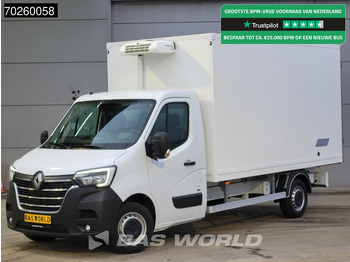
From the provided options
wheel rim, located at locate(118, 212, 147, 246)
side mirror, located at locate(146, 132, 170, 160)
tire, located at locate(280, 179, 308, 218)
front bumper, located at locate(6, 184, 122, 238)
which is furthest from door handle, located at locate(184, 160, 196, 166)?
tire, located at locate(280, 179, 308, 218)

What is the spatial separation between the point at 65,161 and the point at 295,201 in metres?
4.96

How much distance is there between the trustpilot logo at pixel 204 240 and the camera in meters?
9.10

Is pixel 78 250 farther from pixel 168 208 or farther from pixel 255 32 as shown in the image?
pixel 255 32

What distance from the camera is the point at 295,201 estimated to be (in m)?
11.7

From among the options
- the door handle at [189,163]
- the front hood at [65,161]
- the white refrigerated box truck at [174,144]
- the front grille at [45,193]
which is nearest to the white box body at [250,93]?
the white refrigerated box truck at [174,144]

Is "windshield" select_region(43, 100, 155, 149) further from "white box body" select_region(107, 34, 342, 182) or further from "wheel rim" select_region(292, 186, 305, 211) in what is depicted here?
"wheel rim" select_region(292, 186, 305, 211)

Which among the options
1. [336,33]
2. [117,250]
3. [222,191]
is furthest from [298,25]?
[117,250]

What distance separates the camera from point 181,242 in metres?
9.42

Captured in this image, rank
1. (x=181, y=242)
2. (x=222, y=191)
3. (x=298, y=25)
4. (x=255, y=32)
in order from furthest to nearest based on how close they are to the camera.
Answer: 1. (x=298, y=25)
2. (x=255, y=32)
3. (x=222, y=191)
4. (x=181, y=242)

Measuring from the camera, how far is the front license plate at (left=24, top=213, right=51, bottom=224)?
326 inches

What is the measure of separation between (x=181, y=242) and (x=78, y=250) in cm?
154

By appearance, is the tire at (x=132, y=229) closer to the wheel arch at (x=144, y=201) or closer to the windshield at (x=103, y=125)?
the wheel arch at (x=144, y=201)

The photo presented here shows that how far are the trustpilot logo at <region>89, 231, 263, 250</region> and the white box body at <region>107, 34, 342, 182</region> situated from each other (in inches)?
36.6

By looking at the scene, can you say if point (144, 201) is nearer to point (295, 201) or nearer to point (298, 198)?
point (295, 201)
